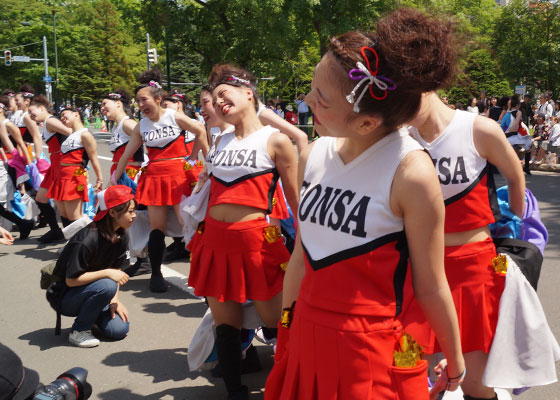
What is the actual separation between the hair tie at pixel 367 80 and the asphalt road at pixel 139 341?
100 inches

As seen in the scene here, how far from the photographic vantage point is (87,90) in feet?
184

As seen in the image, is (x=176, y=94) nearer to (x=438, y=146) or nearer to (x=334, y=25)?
(x=438, y=146)

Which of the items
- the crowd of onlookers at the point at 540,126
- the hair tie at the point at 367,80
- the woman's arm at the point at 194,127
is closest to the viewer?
the hair tie at the point at 367,80

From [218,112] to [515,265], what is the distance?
192cm

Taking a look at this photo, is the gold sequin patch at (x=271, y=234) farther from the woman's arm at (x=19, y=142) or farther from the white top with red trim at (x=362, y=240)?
the woman's arm at (x=19, y=142)

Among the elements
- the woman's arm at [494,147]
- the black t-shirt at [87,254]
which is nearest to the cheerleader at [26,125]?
the black t-shirt at [87,254]

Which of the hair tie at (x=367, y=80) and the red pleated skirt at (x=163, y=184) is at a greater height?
the hair tie at (x=367, y=80)

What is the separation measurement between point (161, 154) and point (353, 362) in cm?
503

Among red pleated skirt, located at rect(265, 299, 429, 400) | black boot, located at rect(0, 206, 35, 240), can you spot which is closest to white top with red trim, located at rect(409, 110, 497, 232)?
red pleated skirt, located at rect(265, 299, 429, 400)

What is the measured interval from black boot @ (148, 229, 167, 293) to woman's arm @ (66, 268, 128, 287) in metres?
1.44

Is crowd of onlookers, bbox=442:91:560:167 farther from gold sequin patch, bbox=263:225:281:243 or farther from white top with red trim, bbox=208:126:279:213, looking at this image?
gold sequin patch, bbox=263:225:281:243

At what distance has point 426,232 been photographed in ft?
5.90

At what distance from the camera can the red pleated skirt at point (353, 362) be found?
184 cm

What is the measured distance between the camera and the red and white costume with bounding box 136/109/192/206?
6.40m
